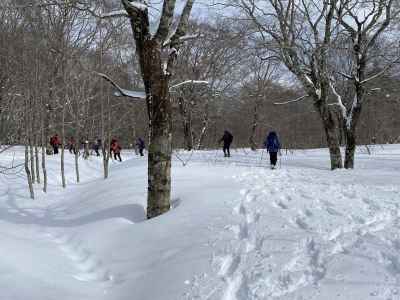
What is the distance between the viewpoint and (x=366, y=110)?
39.7 m

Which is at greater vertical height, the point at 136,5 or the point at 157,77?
the point at 136,5

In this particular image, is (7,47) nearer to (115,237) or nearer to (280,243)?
(115,237)

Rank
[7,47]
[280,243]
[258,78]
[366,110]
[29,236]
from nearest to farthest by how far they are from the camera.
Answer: [280,243] → [29,236] → [7,47] → [258,78] → [366,110]

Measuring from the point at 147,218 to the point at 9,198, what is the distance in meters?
7.03

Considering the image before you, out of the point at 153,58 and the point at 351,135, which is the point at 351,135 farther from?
the point at 153,58

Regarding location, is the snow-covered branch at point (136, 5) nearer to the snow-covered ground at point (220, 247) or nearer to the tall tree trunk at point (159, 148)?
the tall tree trunk at point (159, 148)

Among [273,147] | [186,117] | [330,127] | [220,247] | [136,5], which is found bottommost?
[220,247]

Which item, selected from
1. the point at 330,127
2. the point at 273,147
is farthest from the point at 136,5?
the point at 330,127

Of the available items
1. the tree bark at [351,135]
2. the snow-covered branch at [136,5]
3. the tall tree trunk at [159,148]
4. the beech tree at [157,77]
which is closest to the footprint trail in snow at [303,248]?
the tall tree trunk at [159,148]

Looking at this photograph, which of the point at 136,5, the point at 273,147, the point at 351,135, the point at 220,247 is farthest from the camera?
the point at 273,147

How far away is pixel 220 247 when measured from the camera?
16.5 ft

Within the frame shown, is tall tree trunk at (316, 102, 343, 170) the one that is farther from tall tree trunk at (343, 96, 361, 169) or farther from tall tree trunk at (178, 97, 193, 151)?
tall tree trunk at (178, 97, 193, 151)

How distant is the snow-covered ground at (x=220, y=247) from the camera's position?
13.2 ft

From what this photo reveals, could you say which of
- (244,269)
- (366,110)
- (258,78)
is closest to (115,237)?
(244,269)
